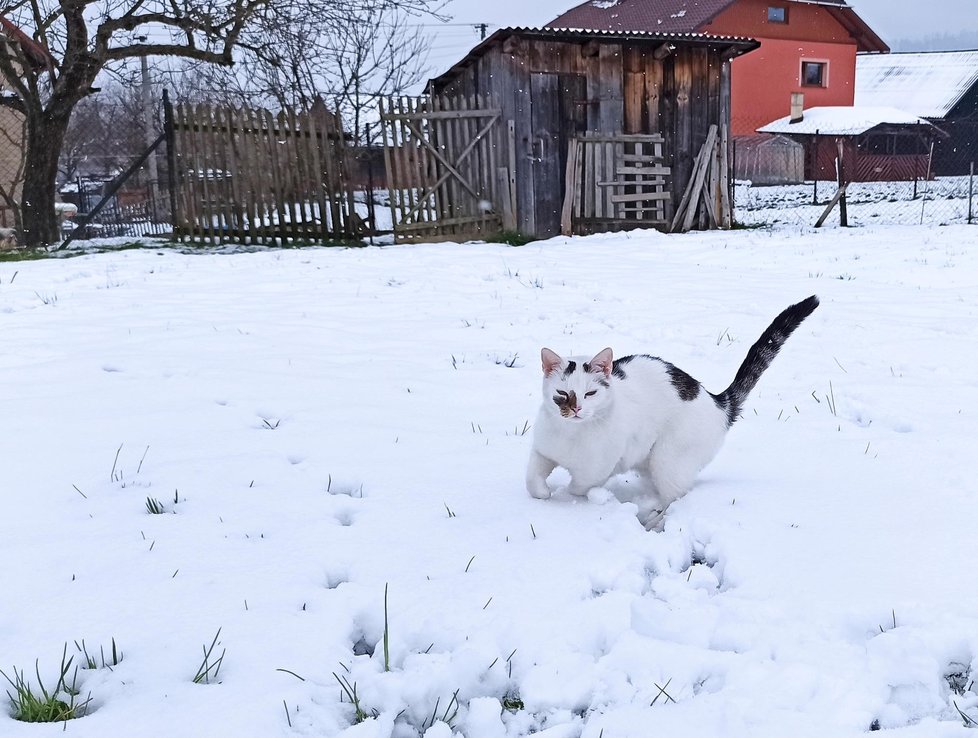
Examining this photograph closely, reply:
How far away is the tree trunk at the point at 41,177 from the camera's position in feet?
47.7

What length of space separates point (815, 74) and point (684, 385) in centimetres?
3851

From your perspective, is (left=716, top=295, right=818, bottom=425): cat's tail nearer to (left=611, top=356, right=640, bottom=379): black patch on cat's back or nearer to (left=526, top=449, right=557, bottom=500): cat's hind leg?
(left=611, top=356, right=640, bottom=379): black patch on cat's back

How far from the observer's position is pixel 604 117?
46.9 feet

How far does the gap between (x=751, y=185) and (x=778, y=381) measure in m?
30.3

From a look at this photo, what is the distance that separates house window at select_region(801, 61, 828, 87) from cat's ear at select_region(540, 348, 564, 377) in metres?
38.0

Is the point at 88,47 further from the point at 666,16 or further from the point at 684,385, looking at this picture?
the point at 666,16

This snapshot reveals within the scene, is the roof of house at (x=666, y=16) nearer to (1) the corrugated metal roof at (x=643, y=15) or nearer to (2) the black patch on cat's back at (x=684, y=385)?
Answer: (1) the corrugated metal roof at (x=643, y=15)

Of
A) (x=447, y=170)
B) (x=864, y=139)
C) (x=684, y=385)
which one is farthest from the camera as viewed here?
(x=864, y=139)

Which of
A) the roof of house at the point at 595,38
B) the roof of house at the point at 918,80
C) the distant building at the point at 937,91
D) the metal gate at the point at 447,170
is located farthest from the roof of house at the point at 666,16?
the metal gate at the point at 447,170

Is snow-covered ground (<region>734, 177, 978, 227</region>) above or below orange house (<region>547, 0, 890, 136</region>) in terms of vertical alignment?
below

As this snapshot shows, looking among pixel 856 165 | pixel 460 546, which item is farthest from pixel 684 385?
pixel 856 165

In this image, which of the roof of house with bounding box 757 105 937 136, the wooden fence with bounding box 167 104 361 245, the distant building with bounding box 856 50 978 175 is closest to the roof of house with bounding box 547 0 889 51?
the distant building with bounding box 856 50 978 175

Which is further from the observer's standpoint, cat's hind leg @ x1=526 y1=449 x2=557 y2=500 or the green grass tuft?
cat's hind leg @ x1=526 y1=449 x2=557 y2=500

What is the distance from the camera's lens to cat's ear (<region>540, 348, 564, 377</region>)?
2869 mm
